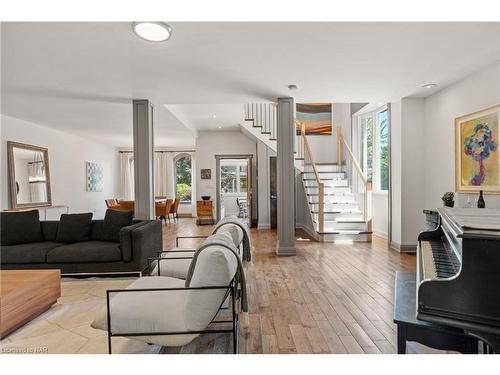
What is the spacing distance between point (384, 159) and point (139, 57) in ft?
17.5

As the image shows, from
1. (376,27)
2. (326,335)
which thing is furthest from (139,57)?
(326,335)

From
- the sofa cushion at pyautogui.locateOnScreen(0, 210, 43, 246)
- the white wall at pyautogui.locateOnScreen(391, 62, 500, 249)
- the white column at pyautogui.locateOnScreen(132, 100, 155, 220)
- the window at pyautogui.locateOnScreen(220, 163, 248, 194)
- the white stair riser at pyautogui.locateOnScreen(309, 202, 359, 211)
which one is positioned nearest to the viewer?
the sofa cushion at pyautogui.locateOnScreen(0, 210, 43, 246)

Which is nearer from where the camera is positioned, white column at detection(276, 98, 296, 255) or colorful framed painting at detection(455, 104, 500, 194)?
colorful framed painting at detection(455, 104, 500, 194)

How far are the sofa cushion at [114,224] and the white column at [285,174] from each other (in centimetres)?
233

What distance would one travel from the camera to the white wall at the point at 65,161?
5.80 metres

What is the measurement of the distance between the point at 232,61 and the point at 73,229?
3104mm

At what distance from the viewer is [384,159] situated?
6.47m

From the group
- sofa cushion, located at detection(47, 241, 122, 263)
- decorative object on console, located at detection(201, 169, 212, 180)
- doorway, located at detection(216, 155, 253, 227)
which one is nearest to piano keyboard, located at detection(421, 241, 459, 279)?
sofa cushion, located at detection(47, 241, 122, 263)

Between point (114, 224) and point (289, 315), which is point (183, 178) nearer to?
point (114, 224)

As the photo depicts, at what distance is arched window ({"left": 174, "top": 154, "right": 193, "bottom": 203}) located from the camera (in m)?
11.3

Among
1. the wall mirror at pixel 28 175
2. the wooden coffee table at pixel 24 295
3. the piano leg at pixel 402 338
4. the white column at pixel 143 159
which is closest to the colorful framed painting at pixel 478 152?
the piano leg at pixel 402 338

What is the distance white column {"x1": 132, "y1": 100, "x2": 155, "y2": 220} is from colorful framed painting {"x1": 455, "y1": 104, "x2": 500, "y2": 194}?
181 inches

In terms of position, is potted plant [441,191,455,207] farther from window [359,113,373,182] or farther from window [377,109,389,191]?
window [359,113,373,182]

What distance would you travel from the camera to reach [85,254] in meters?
3.66
